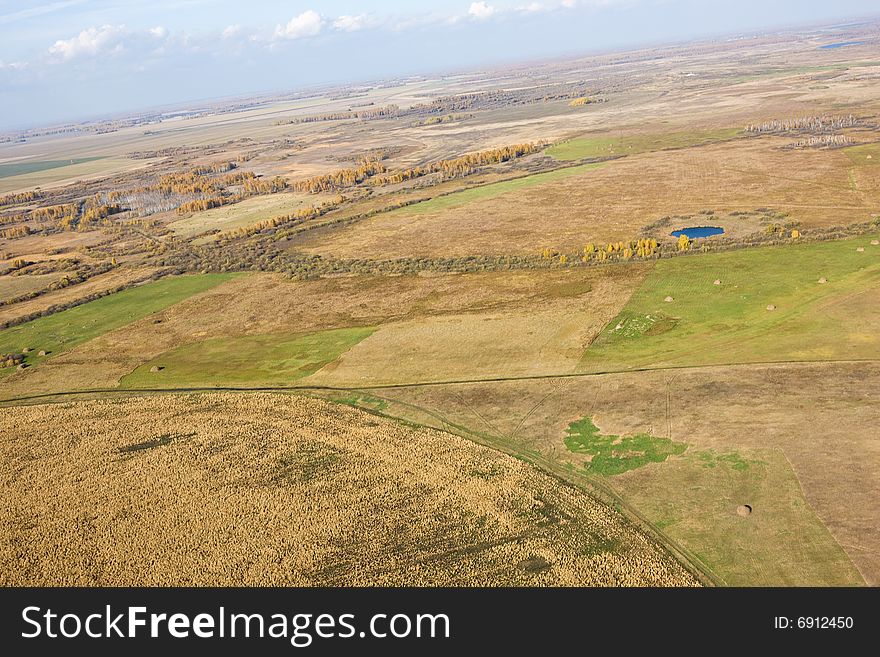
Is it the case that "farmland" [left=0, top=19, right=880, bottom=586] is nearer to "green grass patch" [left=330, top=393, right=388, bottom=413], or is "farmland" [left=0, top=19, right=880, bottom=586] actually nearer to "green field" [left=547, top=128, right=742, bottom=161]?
"green grass patch" [left=330, top=393, right=388, bottom=413]

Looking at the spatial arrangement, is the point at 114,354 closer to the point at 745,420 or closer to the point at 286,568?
the point at 286,568

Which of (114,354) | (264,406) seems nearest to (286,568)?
(264,406)

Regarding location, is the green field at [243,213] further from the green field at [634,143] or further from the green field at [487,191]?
the green field at [634,143]

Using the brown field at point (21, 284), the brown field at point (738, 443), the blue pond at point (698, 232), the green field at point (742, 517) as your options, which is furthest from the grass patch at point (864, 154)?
the brown field at point (21, 284)

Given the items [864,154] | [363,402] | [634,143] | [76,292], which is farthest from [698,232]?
[76,292]

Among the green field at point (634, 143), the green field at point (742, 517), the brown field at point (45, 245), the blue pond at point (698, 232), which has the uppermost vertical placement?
the green field at point (634, 143)

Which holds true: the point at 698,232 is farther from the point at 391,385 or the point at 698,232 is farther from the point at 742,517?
the point at 742,517

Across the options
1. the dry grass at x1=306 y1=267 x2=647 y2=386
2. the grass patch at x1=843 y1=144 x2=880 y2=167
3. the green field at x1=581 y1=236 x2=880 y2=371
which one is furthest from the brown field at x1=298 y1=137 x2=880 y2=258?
the dry grass at x1=306 y1=267 x2=647 y2=386
